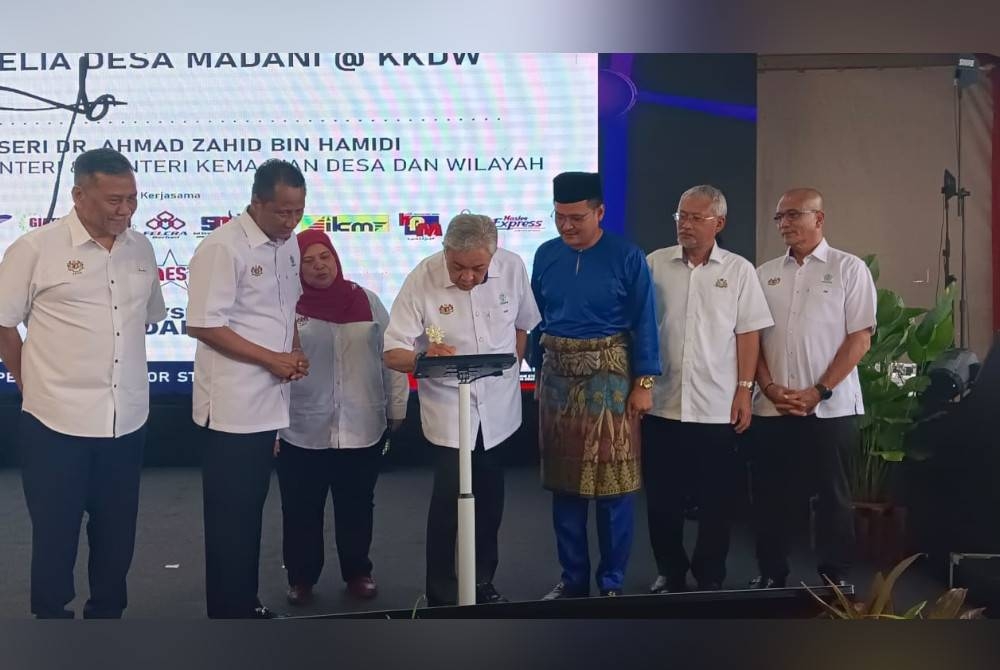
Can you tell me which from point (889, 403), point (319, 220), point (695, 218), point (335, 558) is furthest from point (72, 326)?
point (889, 403)

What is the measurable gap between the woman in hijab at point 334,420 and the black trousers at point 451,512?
357 millimetres

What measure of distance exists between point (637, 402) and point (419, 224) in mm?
2346

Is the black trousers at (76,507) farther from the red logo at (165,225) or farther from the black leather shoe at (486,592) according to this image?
the red logo at (165,225)

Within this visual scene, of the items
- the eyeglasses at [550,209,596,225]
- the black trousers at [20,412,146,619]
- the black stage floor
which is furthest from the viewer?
the black stage floor

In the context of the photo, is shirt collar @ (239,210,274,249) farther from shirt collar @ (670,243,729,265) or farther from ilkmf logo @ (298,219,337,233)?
ilkmf logo @ (298,219,337,233)

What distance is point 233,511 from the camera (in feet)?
9.05

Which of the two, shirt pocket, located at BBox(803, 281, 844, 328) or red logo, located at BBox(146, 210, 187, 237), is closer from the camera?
shirt pocket, located at BBox(803, 281, 844, 328)

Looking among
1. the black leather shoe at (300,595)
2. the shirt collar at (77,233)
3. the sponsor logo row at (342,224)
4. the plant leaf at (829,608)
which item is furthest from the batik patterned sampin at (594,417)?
the sponsor logo row at (342,224)

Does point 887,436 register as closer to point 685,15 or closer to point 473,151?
point 473,151

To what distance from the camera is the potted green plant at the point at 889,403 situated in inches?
143

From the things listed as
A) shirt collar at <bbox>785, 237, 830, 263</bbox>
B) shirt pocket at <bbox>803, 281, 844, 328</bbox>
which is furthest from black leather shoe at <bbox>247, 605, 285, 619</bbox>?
shirt collar at <bbox>785, 237, 830, 263</bbox>

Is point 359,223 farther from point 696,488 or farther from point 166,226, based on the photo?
point 696,488

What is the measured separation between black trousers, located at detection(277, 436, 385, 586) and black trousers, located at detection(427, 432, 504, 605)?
359 mm

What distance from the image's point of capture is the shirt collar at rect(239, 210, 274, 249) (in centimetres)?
276
